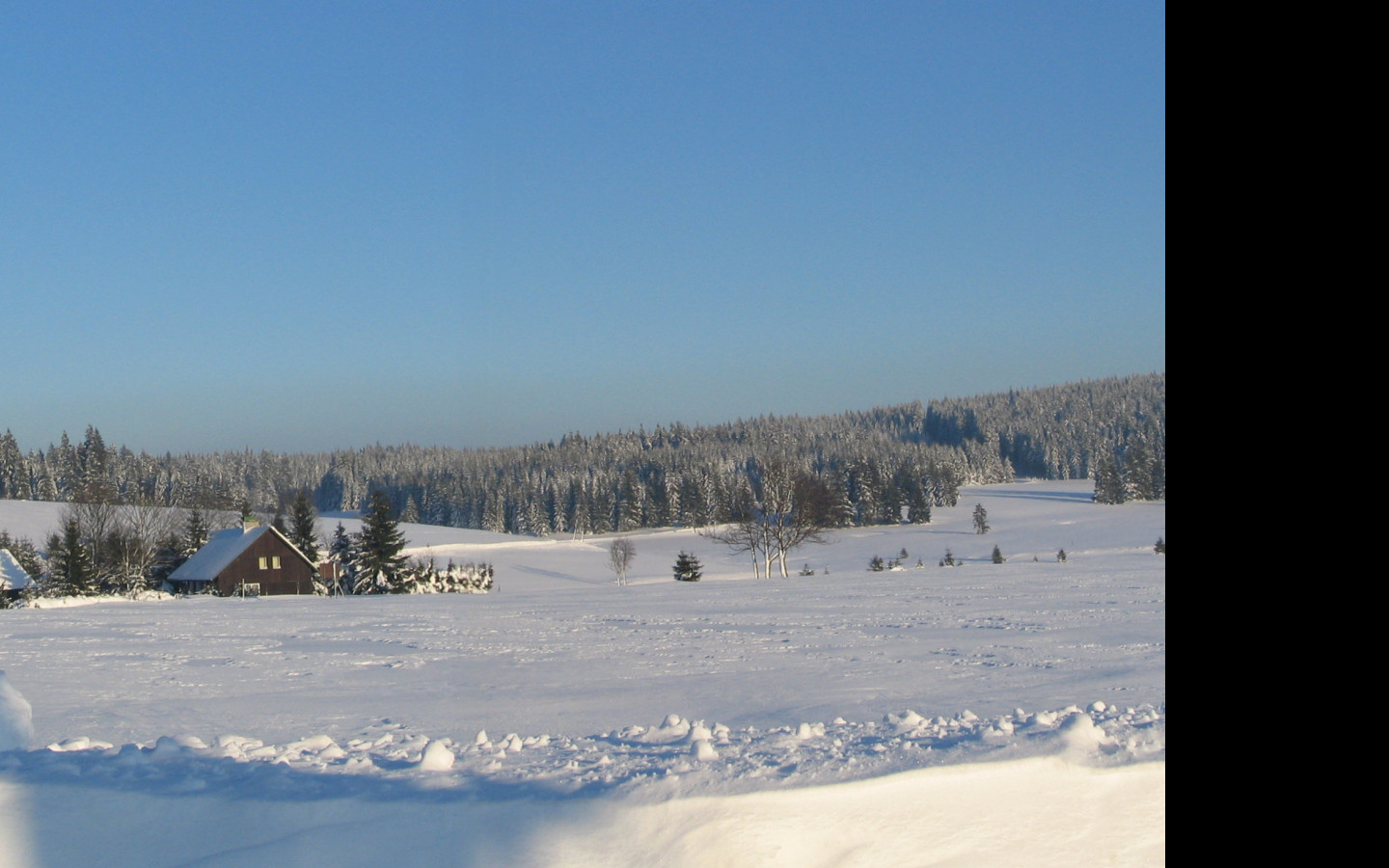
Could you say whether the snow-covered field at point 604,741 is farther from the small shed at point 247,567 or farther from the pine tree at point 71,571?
the small shed at point 247,567

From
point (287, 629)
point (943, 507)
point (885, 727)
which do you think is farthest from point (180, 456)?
point (885, 727)

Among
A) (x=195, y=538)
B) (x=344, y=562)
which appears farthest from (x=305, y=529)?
(x=195, y=538)

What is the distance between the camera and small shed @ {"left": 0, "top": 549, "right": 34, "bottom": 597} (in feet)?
133

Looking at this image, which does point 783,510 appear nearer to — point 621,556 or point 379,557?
point 379,557

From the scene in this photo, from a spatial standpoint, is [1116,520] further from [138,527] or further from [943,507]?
[138,527]

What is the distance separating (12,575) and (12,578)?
459 millimetres

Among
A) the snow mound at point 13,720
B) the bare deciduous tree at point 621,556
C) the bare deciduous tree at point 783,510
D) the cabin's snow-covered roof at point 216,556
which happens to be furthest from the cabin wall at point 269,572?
the snow mound at point 13,720

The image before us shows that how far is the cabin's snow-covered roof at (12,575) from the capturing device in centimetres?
4097

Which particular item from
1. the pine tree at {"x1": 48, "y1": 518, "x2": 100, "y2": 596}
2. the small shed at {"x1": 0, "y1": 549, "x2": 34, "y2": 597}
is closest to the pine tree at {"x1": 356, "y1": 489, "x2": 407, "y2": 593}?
the pine tree at {"x1": 48, "y1": 518, "x2": 100, "y2": 596}

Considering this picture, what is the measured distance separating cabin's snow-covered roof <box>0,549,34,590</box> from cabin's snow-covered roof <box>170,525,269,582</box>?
557 cm

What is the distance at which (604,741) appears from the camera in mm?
6219

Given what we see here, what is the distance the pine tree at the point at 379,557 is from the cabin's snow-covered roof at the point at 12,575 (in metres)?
13.2
